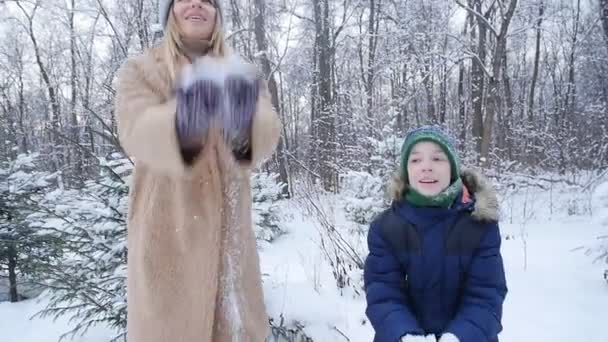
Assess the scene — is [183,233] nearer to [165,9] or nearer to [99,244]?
[165,9]

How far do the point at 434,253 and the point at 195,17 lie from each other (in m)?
1.14

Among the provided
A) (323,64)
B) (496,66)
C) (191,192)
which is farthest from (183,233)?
(323,64)

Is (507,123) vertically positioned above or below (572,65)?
below

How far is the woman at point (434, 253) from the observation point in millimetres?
1559

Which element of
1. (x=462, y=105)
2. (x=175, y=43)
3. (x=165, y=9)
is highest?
(x=462, y=105)

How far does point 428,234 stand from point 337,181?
6.39 meters

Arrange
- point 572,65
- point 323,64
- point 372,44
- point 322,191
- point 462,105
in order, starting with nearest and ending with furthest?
1. point 322,191
2. point 323,64
3. point 372,44
4. point 462,105
5. point 572,65

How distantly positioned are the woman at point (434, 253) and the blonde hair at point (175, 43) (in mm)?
801

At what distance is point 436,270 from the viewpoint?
63.8 inches

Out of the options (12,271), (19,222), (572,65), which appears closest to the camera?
(19,222)

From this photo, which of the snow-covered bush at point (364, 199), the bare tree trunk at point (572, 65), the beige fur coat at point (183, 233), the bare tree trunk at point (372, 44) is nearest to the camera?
the beige fur coat at point (183, 233)

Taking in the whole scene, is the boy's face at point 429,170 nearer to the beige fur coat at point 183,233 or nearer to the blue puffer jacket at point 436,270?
the blue puffer jacket at point 436,270

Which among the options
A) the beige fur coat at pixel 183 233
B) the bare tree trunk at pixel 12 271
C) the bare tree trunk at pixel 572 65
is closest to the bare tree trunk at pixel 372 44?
the bare tree trunk at pixel 572 65

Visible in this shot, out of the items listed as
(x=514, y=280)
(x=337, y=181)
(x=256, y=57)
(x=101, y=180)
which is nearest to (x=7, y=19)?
(x=256, y=57)
